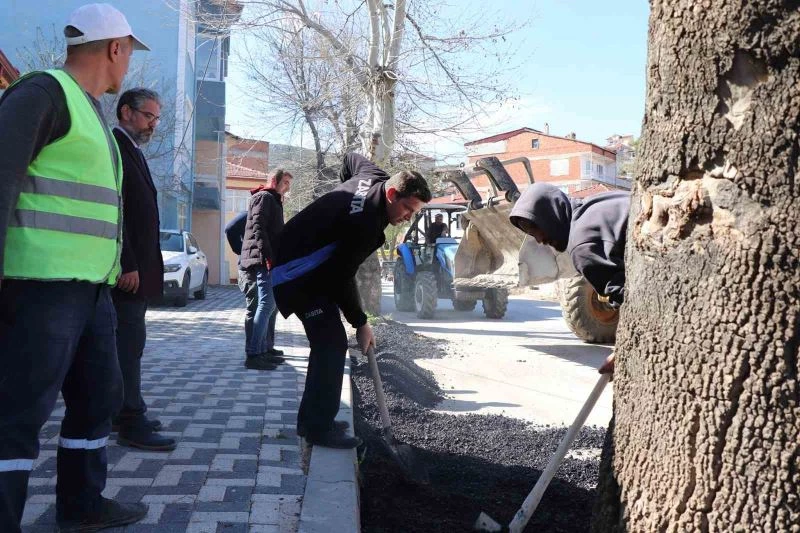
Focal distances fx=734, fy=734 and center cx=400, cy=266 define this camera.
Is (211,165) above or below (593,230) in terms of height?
above

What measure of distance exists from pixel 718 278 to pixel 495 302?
12.5 metres

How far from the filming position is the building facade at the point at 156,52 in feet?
62.0

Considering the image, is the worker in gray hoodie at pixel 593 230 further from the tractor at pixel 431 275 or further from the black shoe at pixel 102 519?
the tractor at pixel 431 275

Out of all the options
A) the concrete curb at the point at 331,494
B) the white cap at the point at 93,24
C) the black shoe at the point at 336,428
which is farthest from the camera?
the black shoe at the point at 336,428

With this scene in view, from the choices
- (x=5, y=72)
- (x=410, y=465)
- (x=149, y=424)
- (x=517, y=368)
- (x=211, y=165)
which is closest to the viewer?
(x=410, y=465)

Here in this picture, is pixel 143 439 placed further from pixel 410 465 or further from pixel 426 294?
pixel 426 294

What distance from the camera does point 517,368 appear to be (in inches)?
332

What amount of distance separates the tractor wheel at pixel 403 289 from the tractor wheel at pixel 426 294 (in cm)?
73

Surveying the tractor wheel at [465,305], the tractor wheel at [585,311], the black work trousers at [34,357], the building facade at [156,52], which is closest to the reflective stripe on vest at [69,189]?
the black work trousers at [34,357]

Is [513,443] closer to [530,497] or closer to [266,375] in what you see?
[530,497]

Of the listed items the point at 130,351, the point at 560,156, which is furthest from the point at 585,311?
the point at 560,156

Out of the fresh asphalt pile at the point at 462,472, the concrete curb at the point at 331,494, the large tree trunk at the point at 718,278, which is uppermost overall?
the large tree trunk at the point at 718,278

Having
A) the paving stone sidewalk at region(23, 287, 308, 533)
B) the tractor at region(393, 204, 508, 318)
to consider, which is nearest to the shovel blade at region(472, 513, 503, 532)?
the paving stone sidewalk at region(23, 287, 308, 533)

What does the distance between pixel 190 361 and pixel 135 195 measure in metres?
3.63
